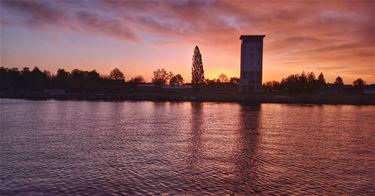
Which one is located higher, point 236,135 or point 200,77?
point 200,77

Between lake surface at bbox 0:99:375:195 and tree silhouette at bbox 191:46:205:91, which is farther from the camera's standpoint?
tree silhouette at bbox 191:46:205:91

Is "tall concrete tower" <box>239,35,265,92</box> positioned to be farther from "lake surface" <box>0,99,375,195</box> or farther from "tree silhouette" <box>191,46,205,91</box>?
"lake surface" <box>0,99,375,195</box>

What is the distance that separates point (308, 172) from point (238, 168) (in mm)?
4705

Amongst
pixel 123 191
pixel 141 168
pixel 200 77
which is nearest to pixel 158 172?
pixel 141 168

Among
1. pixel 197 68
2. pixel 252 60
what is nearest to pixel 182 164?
pixel 197 68

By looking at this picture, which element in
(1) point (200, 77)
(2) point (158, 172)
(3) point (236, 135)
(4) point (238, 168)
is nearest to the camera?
(2) point (158, 172)

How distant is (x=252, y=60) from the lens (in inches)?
7500

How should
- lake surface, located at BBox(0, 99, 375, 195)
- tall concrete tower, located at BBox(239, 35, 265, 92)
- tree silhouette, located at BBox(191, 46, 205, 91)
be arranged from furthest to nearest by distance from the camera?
tree silhouette, located at BBox(191, 46, 205, 91)
tall concrete tower, located at BBox(239, 35, 265, 92)
lake surface, located at BBox(0, 99, 375, 195)

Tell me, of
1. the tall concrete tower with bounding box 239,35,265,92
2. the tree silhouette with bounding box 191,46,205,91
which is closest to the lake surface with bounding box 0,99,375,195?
the tall concrete tower with bounding box 239,35,265,92

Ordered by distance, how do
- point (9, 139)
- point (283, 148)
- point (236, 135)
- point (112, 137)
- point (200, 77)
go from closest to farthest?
point (283, 148) → point (9, 139) → point (112, 137) → point (236, 135) → point (200, 77)

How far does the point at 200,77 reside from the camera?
194 metres

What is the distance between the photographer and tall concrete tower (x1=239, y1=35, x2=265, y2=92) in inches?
7441

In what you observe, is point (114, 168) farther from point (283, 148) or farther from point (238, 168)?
point (283, 148)

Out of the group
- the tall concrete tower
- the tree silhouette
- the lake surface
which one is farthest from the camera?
the tree silhouette
